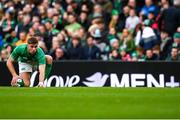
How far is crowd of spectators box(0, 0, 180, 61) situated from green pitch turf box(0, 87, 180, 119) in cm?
540

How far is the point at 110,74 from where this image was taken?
21.3 metres

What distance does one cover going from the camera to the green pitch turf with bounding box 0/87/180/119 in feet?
48.0

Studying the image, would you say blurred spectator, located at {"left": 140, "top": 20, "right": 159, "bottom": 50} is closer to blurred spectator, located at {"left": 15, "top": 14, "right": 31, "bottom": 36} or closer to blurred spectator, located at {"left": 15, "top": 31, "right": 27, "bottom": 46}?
blurred spectator, located at {"left": 15, "top": 31, "right": 27, "bottom": 46}

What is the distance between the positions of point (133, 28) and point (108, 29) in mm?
938

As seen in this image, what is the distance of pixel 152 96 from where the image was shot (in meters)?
16.1

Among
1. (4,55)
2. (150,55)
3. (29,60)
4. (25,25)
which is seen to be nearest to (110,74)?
(150,55)

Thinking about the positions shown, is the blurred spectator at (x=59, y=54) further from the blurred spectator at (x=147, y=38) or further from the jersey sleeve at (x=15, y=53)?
the jersey sleeve at (x=15, y=53)

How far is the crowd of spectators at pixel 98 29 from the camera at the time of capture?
894 inches

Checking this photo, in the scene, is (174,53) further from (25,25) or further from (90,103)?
(90,103)

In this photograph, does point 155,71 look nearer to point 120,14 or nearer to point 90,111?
point 120,14

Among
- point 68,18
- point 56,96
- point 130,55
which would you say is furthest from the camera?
point 68,18

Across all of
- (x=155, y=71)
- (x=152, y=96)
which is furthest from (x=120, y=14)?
(x=152, y=96)

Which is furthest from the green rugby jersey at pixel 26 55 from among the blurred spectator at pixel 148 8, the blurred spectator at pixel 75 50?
the blurred spectator at pixel 148 8

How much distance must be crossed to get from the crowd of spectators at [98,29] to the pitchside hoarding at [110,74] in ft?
2.87
